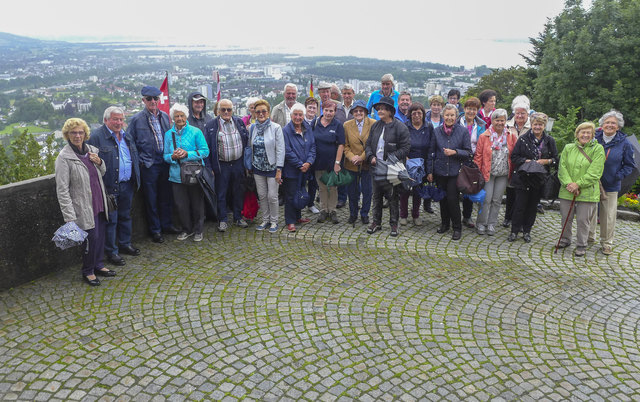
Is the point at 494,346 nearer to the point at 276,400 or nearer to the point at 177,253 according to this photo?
the point at 276,400

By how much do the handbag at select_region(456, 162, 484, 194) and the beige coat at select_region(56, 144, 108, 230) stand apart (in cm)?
502

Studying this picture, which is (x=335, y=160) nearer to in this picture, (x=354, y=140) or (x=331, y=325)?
(x=354, y=140)

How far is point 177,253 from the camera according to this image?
22.1ft

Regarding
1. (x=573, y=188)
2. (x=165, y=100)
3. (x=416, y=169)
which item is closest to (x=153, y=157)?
(x=165, y=100)

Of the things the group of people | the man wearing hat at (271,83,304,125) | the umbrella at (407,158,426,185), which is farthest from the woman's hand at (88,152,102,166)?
the umbrella at (407,158,426,185)

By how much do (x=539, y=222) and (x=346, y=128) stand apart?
3.64m

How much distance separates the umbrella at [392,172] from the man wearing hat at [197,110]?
2.72 m

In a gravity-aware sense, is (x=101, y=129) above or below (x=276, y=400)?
above

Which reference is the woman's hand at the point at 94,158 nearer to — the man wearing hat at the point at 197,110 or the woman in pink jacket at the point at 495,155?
the man wearing hat at the point at 197,110

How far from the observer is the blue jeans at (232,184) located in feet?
24.5

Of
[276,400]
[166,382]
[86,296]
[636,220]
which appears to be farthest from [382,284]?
[636,220]

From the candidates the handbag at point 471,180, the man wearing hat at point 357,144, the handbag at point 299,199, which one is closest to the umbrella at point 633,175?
the handbag at point 471,180

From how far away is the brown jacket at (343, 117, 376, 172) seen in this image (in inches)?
301

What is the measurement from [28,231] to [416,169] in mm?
5186
